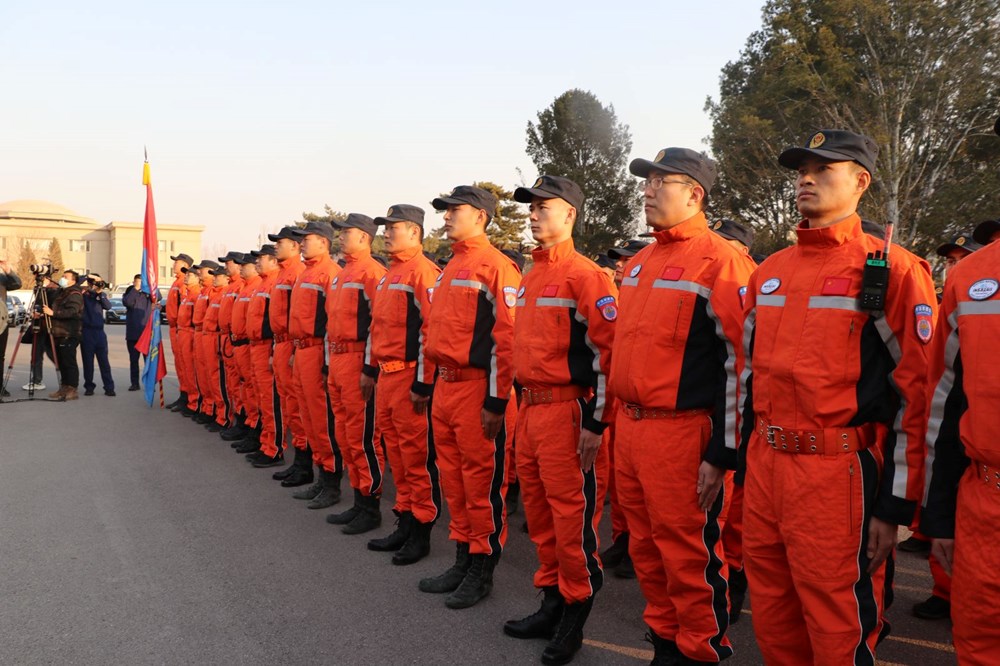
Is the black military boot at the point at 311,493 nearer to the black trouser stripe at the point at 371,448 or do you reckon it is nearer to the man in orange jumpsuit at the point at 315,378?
the man in orange jumpsuit at the point at 315,378

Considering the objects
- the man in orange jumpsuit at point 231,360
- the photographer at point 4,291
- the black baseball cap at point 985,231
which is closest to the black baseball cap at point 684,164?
the black baseball cap at point 985,231

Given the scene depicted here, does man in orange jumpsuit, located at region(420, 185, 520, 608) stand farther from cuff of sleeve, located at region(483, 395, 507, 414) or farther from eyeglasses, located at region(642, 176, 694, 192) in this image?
eyeglasses, located at region(642, 176, 694, 192)

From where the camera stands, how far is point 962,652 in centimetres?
201

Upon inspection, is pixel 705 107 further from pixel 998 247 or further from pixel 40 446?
pixel 998 247

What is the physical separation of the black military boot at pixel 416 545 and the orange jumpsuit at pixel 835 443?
2638mm

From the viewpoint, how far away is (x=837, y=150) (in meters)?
2.44

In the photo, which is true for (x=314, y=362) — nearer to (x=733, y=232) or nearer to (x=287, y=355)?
(x=287, y=355)

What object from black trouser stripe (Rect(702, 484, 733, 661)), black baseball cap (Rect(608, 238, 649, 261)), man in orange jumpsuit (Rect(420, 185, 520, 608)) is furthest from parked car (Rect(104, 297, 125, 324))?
black trouser stripe (Rect(702, 484, 733, 661))

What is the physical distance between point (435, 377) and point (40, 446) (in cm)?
618

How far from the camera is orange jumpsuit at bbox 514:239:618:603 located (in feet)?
11.2

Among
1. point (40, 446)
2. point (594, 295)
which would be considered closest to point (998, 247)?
point (594, 295)

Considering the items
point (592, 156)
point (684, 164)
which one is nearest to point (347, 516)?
point (684, 164)

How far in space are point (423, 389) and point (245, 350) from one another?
4.45 metres

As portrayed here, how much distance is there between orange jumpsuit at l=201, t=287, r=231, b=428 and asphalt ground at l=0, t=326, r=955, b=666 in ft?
8.13
